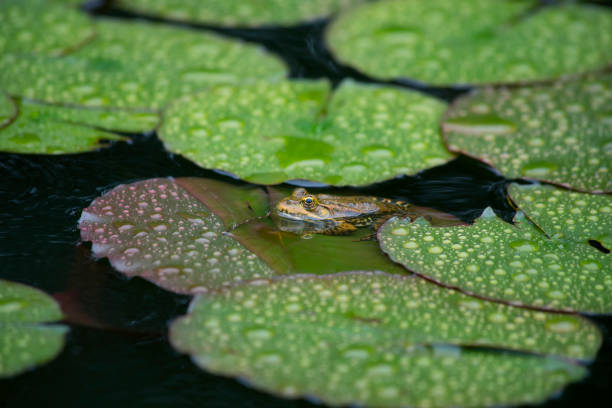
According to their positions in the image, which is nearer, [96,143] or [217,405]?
[217,405]

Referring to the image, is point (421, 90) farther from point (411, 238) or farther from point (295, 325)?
point (295, 325)

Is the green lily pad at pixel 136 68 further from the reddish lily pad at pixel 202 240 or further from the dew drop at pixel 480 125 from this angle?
the dew drop at pixel 480 125

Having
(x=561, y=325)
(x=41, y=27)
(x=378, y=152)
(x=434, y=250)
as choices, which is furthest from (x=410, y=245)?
(x=41, y=27)

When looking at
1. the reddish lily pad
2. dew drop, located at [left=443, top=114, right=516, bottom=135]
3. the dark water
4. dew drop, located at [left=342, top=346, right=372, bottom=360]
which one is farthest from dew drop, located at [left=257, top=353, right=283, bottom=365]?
dew drop, located at [left=443, top=114, right=516, bottom=135]

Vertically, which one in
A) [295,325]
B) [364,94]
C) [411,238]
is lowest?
[295,325]

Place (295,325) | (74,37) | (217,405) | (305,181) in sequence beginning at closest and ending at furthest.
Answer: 1. (217,405)
2. (295,325)
3. (305,181)
4. (74,37)

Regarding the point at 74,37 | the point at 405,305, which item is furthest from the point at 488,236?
the point at 74,37

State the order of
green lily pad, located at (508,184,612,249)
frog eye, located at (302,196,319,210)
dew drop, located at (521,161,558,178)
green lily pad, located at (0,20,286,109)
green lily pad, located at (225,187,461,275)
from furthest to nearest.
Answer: green lily pad, located at (0,20,286,109) < dew drop, located at (521,161,558,178) < frog eye, located at (302,196,319,210) < green lily pad, located at (508,184,612,249) < green lily pad, located at (225,187,461,275)

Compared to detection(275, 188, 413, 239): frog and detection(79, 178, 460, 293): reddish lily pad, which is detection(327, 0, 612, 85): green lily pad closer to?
detection(275, 188, 413, 239): frog
